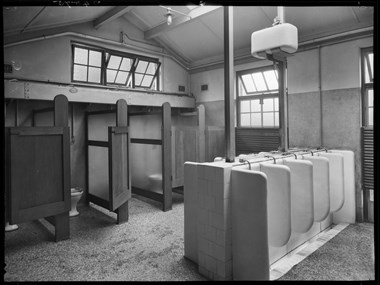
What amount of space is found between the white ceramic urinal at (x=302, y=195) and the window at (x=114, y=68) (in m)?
3.17

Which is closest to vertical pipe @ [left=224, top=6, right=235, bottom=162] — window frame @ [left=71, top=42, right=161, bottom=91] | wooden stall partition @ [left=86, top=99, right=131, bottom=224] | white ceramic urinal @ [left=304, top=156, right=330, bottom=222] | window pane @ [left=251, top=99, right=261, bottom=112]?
white ceramic urinal @ [left=304, top=156, right=330, bottom=222]

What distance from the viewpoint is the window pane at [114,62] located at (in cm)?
433

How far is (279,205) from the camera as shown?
2041mm

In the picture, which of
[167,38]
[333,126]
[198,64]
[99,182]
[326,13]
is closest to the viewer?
[326,13]

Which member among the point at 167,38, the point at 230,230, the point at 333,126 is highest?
the point at 167,38

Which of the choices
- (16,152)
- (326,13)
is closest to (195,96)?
(326,13)

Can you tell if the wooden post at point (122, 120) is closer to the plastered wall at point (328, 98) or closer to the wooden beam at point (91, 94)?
the wooden beam at point (91, 94)

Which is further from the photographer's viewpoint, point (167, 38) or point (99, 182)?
point (167, 38)

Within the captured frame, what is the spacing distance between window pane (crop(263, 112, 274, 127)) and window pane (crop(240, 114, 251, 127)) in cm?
29

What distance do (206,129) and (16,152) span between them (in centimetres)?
262

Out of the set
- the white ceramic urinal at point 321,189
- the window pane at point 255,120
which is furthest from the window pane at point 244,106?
the white ceramic urinal at point 321,189

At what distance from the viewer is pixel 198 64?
5.02 metres

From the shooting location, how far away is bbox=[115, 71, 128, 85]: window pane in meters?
4.47

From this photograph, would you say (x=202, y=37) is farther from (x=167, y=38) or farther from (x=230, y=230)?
(x=230, y=230)
